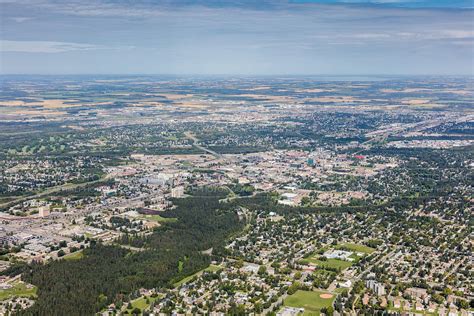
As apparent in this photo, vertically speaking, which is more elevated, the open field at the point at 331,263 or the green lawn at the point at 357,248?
the green lawn at the point at 357,248

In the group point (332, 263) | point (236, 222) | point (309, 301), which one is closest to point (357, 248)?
point (332, 263)

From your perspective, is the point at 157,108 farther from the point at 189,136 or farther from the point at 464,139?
the point at 464,139

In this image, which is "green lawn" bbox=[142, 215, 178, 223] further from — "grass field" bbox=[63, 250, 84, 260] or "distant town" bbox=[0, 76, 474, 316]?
"grass field" bbox=[63, 250, 84, 260]

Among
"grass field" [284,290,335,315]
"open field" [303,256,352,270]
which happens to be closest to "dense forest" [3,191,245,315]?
"open field" [303,256,352,270]

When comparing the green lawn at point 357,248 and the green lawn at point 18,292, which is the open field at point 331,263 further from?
the green lawn at point 18,292

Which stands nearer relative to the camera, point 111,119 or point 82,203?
point 82,203

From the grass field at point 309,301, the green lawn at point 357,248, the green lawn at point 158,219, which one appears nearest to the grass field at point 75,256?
the green lawn at point 158,219

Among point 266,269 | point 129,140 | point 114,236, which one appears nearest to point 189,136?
point 129,140
